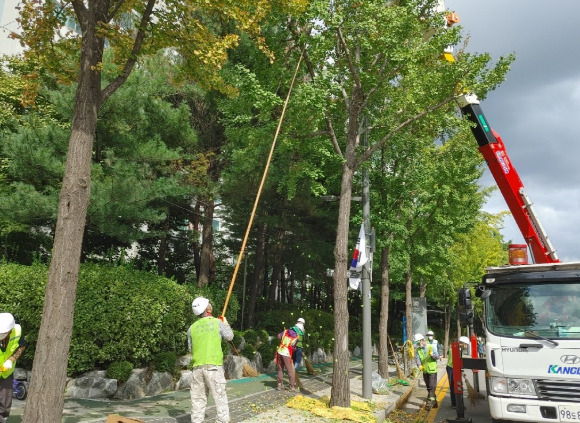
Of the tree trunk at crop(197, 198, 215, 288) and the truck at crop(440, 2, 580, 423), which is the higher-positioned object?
the tree trunk at crop(197, 198, 215, 288)

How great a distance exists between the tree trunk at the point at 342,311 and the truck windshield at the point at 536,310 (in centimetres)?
335

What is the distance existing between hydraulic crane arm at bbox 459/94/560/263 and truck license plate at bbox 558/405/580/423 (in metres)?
4.19

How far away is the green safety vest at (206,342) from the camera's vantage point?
687 centimetres

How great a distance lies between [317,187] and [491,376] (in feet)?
19.8

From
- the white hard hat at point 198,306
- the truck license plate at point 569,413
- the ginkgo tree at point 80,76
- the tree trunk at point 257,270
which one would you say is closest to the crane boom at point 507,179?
the truck license plate at point 569,413

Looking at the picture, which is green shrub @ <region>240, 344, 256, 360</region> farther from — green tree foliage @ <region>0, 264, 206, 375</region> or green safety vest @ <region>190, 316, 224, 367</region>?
green safety vest @ <region>190, 316, 224, 367</region>

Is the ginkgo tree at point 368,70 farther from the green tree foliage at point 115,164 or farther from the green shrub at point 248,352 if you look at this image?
the green shrub at point 248,352

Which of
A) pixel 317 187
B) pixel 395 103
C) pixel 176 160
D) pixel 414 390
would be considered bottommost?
pixel 414 390

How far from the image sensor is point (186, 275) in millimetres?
23734

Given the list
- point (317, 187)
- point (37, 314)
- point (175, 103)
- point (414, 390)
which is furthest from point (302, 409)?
point (175, 103)

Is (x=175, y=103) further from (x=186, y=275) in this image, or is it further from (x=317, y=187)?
(x=186, y=275)

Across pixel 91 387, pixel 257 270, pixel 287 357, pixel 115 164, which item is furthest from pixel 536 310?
pixel 257 270

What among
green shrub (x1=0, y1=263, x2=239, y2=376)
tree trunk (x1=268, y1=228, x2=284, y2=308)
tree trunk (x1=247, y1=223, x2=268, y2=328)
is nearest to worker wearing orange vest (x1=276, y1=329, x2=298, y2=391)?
green shrub (x1=0, y1=263, x2=239, y2=376)

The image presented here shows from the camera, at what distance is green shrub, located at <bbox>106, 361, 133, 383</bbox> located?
10164 mm
